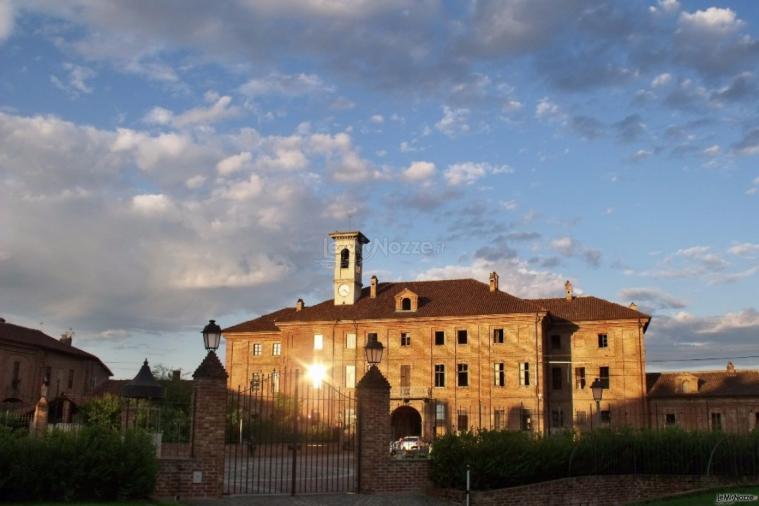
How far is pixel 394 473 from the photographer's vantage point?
17.8 meters

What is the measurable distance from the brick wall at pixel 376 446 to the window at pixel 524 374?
33.2 meters

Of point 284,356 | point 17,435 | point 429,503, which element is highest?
point 284,356

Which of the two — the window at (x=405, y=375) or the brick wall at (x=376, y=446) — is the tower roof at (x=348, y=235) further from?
the brick wall at (x=376, y=446)

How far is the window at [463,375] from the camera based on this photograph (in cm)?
5116

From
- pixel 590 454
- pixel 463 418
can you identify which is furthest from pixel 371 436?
pixel 463 418

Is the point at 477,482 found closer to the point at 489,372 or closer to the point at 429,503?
the point at 429,503

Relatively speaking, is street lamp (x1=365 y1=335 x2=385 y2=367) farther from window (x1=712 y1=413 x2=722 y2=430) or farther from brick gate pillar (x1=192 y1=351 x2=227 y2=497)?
window (x1=712 y1=413 x2=722 y2=430)

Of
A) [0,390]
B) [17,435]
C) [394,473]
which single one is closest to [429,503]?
[394,473]

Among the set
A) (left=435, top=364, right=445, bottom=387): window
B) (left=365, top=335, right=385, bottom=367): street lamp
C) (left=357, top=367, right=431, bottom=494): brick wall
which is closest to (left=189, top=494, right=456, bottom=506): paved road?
(left=357, top=367, right=431, bottom=494): brick wall

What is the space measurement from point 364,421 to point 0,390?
1618 inches

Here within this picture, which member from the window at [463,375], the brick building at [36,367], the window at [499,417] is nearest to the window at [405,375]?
the window at [463,375]

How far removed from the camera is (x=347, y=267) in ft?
185

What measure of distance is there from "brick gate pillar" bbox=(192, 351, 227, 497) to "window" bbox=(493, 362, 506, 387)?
36580 mm

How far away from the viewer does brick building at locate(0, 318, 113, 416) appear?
5125cm
